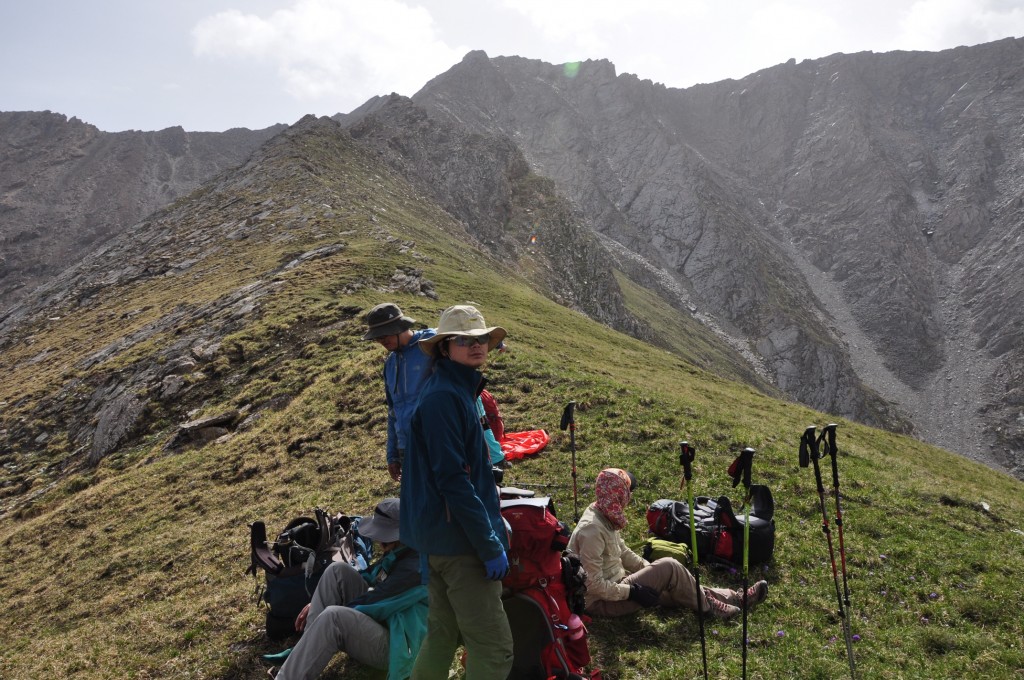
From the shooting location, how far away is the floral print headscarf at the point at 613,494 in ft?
25.6

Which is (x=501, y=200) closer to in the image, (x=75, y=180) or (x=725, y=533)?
(x=725, y=533)

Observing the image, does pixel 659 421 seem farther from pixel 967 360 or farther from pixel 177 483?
pixel 967 360

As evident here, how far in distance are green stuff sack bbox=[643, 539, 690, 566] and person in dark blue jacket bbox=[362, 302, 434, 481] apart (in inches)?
169

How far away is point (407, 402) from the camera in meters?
8.93

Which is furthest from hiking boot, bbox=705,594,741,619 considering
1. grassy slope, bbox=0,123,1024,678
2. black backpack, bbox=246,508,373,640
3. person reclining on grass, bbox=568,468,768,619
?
black backpack, bbox=246,508,373,640

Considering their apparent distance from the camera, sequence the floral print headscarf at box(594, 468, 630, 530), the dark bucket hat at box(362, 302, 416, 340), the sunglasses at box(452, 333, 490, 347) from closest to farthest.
A: the sunglasses at box(452, 333, 490, 347), the floral print headscarf at box(594, 468, 630, 530), the dark bucket hat at box(362, 302, 416, 340)

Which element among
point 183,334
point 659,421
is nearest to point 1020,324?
point 659,421

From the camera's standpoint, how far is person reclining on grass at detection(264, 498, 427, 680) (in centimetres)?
638

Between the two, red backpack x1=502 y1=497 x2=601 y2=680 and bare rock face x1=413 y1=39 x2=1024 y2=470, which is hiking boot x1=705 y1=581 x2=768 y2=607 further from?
bare rock face x1=413 y1=39 x2=1024 y2=470

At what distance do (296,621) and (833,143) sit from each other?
773 feet

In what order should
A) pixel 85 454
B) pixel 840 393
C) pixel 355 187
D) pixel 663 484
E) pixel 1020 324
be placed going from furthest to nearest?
pixel 1020 324 < pixel 840 393 < pixel 355 187 < pixel 85 454 < pixel 663 484

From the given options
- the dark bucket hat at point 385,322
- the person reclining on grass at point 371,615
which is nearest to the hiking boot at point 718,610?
the person reclining on grass at point 371,615

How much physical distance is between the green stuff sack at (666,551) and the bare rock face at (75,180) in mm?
149572

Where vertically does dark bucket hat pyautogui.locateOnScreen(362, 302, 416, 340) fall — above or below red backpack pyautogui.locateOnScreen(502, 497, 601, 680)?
above
